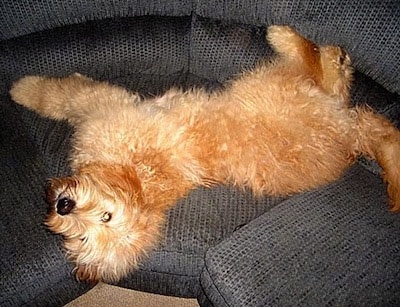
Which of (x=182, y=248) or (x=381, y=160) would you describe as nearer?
(x=182, y=248)

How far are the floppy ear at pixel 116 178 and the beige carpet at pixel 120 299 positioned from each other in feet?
2.63

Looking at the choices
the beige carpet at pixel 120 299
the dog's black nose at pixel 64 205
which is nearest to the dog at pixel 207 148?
the dog's black nose at pixel 64 205

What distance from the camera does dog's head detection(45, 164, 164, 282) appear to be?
5.46 feet

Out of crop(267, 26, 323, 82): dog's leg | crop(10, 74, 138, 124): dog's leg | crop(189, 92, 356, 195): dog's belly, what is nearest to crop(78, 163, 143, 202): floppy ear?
crop(189, 92, 356, 195): dog's belly

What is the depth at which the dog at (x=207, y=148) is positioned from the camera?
1.71 meters

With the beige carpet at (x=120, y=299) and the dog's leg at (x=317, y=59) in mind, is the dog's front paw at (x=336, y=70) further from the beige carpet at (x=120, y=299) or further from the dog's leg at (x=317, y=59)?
the beige carpet at (x=120, y=299)

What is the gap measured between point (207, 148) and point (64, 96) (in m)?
0.81

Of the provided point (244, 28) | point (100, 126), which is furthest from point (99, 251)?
point (244, 28)

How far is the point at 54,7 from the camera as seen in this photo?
1945mm

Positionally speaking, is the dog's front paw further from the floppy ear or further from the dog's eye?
the dog's eye

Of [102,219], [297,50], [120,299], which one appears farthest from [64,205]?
[297,50]

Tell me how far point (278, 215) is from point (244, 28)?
0.96m

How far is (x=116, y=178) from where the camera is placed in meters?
1.73

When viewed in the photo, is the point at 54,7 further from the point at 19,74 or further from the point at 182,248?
the point at 182,248
